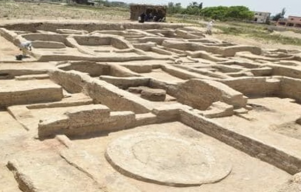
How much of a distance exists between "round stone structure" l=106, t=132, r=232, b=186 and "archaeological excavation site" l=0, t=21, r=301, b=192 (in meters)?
0.02

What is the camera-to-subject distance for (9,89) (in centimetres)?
1181

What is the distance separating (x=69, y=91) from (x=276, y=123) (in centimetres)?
742

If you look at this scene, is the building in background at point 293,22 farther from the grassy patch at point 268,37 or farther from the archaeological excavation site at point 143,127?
the archaeological excavation site at point 143,127

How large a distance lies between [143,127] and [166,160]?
200 centimetres

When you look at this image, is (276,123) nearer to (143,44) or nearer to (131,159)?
(131,159)

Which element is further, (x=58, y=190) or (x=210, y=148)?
(x=210, y=148)

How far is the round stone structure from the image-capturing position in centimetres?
729

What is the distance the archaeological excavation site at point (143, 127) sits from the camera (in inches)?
277

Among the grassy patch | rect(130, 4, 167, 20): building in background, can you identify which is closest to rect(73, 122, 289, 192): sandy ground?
the grassy patch

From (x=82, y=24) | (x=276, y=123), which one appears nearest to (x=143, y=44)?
(x=82, y=24)

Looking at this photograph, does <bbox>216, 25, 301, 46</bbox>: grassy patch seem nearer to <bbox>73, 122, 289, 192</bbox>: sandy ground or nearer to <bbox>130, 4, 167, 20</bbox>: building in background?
<bbox>130, 4, 167, 20</bbox>: building in background

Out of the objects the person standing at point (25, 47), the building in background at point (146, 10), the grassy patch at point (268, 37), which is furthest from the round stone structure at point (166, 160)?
the building in background at point (146, 10)

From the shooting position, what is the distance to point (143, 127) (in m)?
9.84

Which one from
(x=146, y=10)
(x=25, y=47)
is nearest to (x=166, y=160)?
(x=25, y=47)
